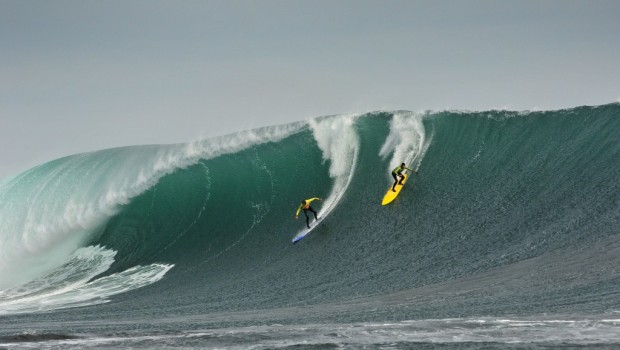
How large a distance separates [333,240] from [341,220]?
864mm

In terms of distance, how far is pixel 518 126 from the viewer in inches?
749

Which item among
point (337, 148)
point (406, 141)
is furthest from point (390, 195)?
point (337, 148)

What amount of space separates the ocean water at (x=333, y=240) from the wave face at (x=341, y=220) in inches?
2.1

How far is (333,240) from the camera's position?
633 inches

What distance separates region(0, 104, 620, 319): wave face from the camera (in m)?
12.5

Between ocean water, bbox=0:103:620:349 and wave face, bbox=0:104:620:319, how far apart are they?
53 mm

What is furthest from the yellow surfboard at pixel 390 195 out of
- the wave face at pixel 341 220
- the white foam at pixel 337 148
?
the white foam at pixel 337 148

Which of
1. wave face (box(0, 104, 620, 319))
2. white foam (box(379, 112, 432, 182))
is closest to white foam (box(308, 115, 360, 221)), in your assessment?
wave face (box(0, 104, 620, 319))

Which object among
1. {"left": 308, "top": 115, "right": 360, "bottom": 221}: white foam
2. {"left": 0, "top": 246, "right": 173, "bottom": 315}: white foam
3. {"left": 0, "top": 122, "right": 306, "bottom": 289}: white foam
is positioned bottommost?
{"left": 0, "top": 246, "right": 173, "bottom": 315}: white foam

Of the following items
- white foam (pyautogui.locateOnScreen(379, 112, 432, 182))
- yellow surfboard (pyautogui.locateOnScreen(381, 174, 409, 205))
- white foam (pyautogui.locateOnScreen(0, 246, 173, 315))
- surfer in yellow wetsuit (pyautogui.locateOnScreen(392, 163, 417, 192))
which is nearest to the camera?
white foam (pyautogui.locateOnScreen(0, 246, 173, 315))

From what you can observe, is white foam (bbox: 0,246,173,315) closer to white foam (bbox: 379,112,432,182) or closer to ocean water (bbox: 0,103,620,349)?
ocean water (bbox: 0,103,620,349)

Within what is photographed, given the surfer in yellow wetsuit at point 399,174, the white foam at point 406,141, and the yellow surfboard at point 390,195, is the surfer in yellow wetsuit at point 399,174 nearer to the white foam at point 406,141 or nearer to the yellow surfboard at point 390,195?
the yellow surfboard at point 390,195

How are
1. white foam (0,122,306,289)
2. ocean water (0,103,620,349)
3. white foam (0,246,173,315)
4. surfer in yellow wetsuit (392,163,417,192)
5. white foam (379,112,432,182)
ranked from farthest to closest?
white foam (0,122,306,289)
white foam (379,112,432,182)
surfer in yellow wetsuit (392,163,417,192)
white foam (0,246,173,315)
ocean water (0,103,620,349)

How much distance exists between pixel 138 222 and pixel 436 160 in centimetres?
756
